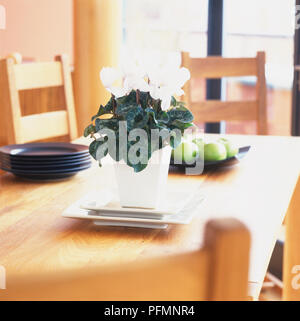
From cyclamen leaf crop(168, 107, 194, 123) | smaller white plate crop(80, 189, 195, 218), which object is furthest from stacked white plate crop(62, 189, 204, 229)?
cyclamen leaf crop(168, 107, 194, 123)

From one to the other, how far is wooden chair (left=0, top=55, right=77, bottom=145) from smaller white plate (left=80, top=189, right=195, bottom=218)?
0.86 meters

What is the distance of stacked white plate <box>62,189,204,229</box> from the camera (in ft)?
3.09

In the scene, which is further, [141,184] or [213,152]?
[213,152]

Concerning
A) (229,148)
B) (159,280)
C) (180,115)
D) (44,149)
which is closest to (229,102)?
(229,148)

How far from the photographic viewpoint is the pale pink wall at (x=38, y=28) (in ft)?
16.8

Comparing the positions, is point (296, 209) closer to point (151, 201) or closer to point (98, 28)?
point (151, 201)

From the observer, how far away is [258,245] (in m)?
0.85

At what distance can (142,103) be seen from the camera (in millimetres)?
939

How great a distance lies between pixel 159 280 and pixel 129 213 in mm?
662

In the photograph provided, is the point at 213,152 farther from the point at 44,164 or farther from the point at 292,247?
the point at 292,247

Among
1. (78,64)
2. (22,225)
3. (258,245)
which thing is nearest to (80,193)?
(22,225)

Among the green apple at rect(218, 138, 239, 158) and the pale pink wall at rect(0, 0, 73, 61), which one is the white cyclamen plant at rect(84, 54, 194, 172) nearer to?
the green apple at rect(218, 138, 239, 158)

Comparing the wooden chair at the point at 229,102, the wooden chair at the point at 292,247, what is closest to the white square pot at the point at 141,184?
Answer: the wooden chair at the point at 292,247
